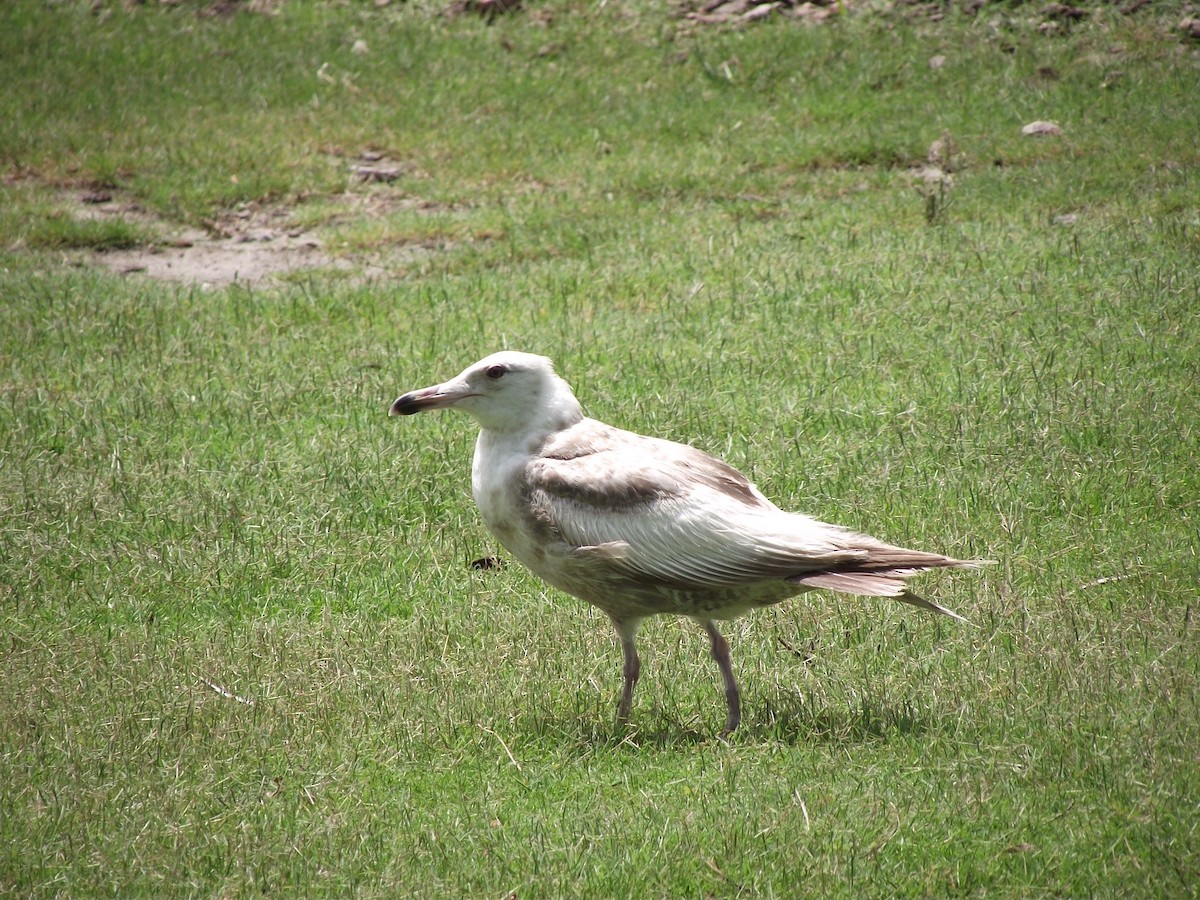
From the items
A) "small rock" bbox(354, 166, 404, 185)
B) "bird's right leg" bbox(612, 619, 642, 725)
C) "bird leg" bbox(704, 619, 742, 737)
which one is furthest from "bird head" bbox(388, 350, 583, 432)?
"small rock" bbox(354, 166, 404, 185)

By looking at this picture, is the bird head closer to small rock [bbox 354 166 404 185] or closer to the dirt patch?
the dirt patch

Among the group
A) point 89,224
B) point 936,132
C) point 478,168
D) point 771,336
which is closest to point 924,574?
point 771,336

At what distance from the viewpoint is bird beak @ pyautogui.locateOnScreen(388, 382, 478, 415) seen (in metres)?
5.19

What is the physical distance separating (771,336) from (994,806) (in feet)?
15.5

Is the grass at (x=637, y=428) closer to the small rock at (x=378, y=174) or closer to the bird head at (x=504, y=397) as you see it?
the small rock at (x=378, y=174)

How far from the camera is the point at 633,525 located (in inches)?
190

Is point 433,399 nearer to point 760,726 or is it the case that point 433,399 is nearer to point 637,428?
point 760,726

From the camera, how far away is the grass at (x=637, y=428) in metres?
4.26

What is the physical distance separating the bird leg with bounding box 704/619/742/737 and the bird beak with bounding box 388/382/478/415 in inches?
50.5

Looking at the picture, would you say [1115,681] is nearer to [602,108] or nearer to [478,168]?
[478,168]

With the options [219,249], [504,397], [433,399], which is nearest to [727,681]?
[504,397]

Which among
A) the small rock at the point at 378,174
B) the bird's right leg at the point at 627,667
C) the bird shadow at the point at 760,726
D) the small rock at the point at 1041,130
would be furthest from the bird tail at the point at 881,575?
the small rock at the point at 378,174

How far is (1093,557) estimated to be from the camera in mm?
5898

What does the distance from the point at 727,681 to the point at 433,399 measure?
1552 mm
